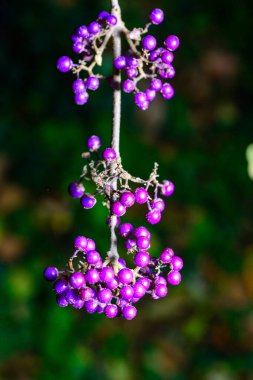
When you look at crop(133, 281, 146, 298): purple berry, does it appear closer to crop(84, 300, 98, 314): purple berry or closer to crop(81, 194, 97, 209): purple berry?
crop(84, 300, 98, 314): purple berry

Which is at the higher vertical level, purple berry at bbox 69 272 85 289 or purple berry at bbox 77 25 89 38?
purple berry at bbox 77 25 89 38

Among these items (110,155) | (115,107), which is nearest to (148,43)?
(115,107)

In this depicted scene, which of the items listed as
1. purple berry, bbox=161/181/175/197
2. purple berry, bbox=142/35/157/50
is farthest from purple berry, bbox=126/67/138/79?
purple berry, bbox=161/181/175/197

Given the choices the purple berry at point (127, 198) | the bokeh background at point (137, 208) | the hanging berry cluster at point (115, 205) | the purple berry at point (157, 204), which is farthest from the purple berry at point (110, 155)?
the bokeh background at point (137, 208)

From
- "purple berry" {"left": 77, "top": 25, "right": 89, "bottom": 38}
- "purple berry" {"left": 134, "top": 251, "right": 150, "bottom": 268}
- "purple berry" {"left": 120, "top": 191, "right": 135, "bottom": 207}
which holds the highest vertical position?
"purple berry" {"left": 77, "top": 25, "right": 89, "bottom": 38}

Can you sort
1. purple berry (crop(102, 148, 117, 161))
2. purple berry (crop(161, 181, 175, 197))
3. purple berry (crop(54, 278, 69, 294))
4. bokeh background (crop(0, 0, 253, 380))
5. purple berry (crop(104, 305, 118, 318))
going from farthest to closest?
bokeh background (crop(0, 0, 253, 380)) < purple berry (crop(161, 181, 175, 197)) < purple berry (crop(54, 278, 69, 294)) < purple berry (crop(104, 305, 118, 318)) < purple berry (crop(102, 148, 117, 161))

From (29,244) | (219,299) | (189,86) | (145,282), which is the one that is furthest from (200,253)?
(145,282)

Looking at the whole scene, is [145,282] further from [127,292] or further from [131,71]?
[131,71]

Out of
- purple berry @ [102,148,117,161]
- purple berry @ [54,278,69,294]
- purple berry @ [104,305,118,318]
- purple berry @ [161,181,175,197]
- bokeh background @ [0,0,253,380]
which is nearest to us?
purple berry @ [102,148,117,161]

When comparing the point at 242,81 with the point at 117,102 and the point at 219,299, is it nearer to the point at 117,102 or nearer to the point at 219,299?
the point at 219,299

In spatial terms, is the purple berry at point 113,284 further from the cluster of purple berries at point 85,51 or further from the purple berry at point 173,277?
the cluster of purple berries at point 85,51
